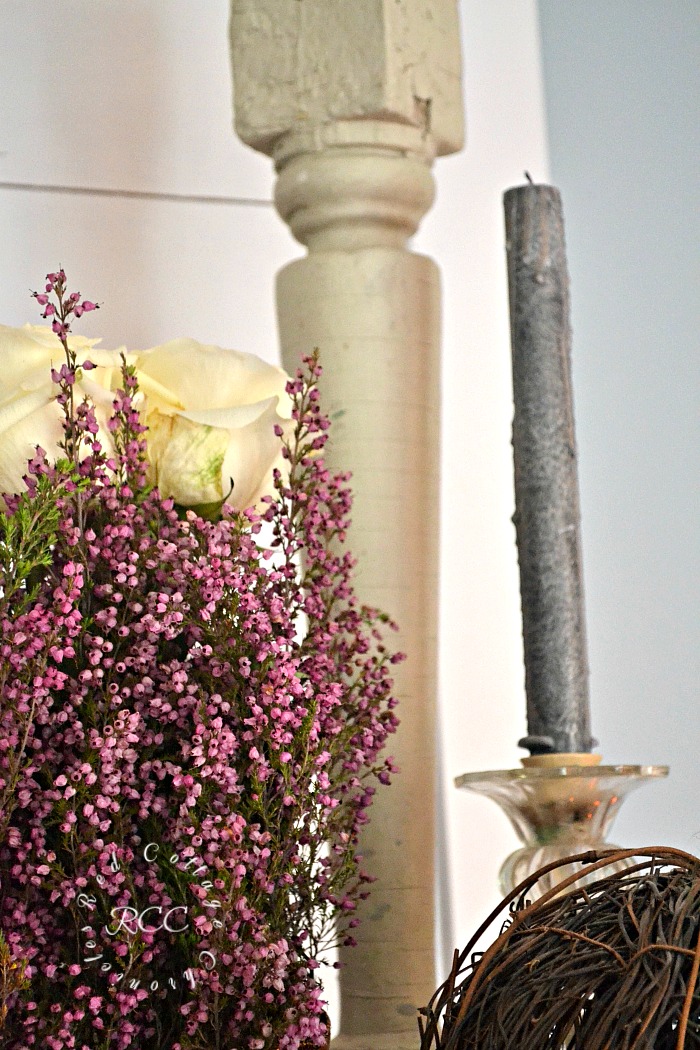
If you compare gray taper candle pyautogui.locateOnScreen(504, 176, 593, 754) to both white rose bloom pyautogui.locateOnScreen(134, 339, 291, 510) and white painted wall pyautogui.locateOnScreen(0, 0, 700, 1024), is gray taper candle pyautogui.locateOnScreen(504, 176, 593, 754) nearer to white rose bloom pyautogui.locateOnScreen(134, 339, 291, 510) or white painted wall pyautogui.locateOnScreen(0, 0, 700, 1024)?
white rose bloom pyautogui.locateOnScreen(134, 339, 291, 510)

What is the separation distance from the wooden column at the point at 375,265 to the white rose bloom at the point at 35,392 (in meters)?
0.20

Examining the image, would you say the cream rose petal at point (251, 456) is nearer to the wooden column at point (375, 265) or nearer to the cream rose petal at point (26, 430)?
the cream rose petal at point (26, 430)

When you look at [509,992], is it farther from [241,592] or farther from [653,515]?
[653,515]

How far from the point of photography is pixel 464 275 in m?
0.89

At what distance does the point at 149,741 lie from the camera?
391 mm

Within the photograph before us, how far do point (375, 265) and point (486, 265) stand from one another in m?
0.29

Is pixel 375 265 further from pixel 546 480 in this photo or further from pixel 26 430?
pixel 26 430

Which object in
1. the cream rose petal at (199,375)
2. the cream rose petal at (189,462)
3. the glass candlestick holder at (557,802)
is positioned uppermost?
the cream rose petal at (199,375)

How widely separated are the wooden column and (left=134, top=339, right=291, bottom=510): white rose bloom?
0.16 metres

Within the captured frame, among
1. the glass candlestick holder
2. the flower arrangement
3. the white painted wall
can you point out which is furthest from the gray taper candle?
the white painted wall

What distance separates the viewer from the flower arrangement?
37 cm

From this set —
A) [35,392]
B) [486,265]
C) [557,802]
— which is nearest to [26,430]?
[35,392]

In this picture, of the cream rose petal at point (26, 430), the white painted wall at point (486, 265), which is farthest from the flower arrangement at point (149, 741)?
the white painted wall at point (486, 265)

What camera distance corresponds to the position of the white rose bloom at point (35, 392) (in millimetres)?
411
